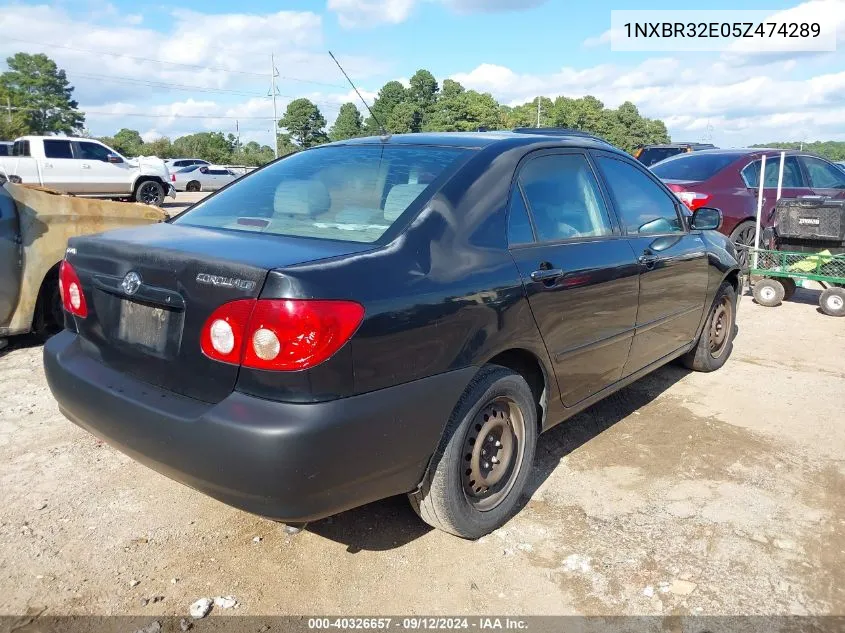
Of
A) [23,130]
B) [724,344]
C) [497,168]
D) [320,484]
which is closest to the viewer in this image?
Result: [320,484]

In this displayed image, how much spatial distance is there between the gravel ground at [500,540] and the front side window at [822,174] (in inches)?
256

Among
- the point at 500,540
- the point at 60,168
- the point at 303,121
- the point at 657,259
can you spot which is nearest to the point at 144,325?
the point at 500,540

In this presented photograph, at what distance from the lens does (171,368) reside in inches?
89.5

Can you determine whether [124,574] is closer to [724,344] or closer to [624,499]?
[624,499]

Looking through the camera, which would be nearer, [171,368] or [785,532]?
[171,368]

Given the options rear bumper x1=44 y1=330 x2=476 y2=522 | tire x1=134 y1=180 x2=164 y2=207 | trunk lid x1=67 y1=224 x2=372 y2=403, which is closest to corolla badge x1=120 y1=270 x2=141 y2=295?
trunk lid x1=67 y1=224 x2=372 y2=403

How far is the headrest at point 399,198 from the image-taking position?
2.57 metres

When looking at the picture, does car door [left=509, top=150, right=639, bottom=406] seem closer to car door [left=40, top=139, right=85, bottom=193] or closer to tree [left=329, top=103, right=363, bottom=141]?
car door [left=40, top=139, right=85, bottom=193]

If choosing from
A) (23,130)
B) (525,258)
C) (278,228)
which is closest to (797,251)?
(525,258)

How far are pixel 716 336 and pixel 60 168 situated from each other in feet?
56.4

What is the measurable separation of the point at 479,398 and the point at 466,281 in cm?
47

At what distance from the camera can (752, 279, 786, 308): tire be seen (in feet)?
24.9

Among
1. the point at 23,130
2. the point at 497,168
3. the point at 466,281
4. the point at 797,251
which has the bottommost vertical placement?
the point at 797,251

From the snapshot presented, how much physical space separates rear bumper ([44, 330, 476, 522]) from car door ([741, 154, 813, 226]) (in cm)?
711
